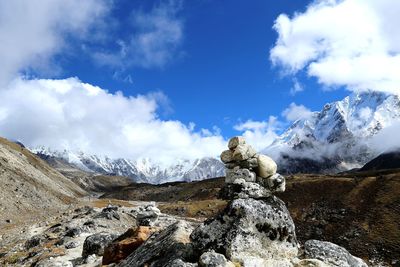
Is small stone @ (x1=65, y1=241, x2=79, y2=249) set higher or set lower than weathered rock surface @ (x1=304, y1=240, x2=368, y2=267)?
higher

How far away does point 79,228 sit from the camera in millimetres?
45062

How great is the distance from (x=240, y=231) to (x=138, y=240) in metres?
7.37

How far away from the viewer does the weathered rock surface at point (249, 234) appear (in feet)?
58.6

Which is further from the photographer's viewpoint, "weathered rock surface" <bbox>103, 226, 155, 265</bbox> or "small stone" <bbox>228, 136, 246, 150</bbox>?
"weathered rock surface" <bbox>103, 226, 155, 265</bbox>

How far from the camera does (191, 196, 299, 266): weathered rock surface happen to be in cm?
1786

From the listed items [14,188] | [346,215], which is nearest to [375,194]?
[346,215]

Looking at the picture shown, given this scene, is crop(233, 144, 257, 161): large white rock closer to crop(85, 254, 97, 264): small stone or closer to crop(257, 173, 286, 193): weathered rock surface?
crop(257, 173, 286, 193): weathered rock surface

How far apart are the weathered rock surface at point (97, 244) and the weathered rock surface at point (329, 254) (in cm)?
1485

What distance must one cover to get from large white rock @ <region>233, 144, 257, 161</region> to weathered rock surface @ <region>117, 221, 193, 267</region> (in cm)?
414

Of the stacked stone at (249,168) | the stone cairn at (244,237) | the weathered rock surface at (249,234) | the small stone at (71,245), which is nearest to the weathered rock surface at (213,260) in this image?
the stone cairn at (244,237)

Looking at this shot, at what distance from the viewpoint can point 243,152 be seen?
A: 20516 mm

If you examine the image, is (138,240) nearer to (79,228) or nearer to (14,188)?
(79,228)

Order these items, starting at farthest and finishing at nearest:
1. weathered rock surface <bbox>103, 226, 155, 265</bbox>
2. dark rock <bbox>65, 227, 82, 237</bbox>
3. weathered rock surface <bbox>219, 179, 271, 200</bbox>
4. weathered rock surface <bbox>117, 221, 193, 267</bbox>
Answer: dark rock <bbox>65, 227, 82, 237</bbox>, weathered rock surface <bbox>103, 226, 155, 265</bbox>, weathered rock surface <bbox>219, 179, 271, 200</bbox>, weathered rock surface <bbox>117, 221, 193, 267</bbox>

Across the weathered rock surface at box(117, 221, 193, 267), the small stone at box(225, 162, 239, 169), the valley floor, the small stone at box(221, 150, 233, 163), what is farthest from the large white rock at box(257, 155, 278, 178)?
the valley floor
